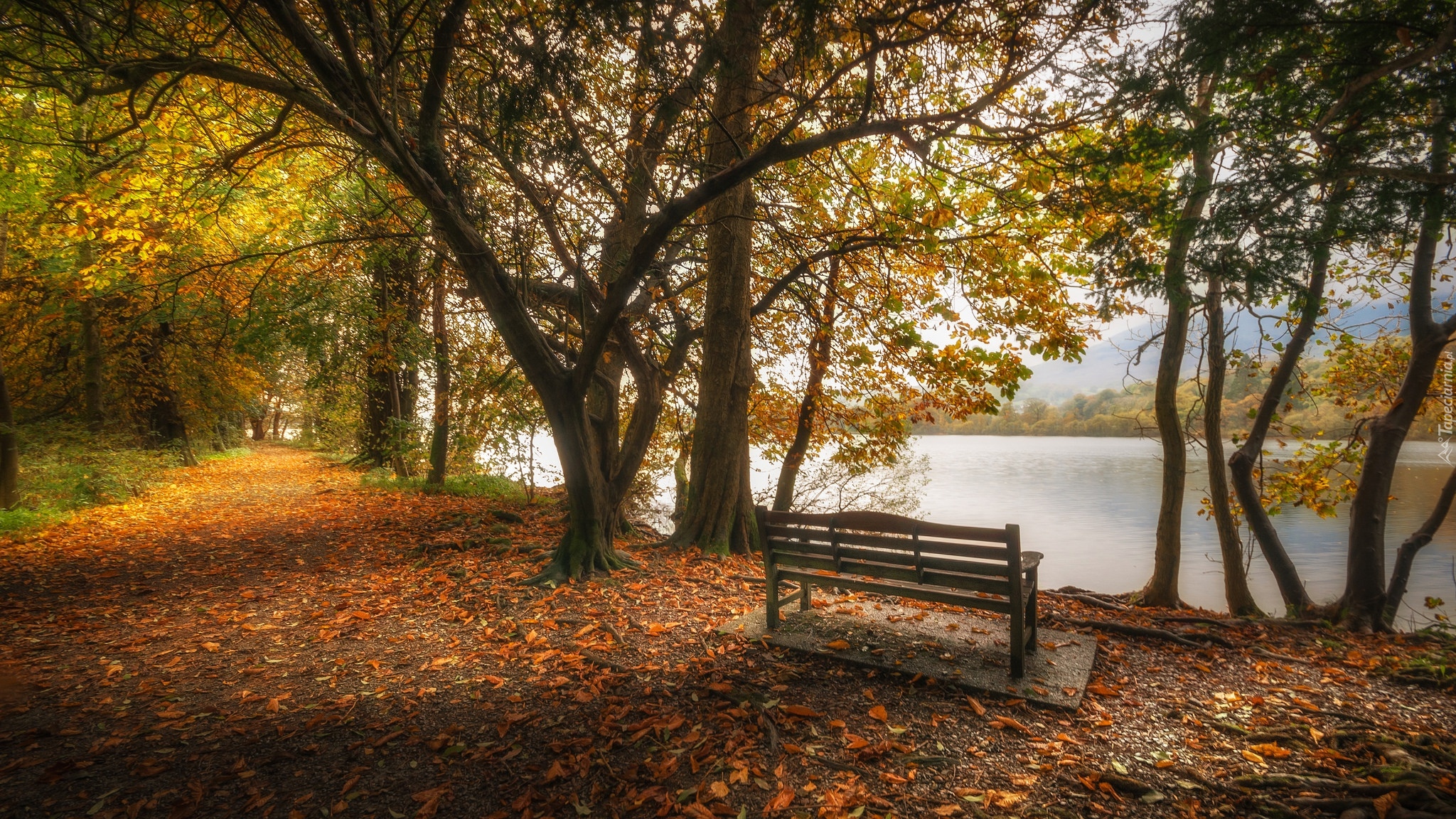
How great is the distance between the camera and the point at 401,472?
13.2 metres

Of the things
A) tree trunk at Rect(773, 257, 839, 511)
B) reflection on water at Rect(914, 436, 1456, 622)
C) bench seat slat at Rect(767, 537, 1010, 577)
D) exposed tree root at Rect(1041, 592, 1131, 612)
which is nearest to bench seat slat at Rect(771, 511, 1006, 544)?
bench seat slat at Rect(767, 537, 1010, 577)

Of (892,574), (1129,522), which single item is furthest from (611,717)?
(1129,522)

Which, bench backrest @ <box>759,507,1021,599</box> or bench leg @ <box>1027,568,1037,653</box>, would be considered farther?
bench leg @ <box>1027,568,1037,653</box>

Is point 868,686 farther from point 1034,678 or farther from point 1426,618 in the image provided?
point 1426,618

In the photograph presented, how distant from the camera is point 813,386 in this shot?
8820 millimetres

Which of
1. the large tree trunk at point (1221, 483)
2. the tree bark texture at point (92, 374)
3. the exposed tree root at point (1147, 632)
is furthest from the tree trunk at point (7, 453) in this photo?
the large tree trunk at point (1221, 483)

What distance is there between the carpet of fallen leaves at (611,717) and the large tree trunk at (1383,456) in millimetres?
909

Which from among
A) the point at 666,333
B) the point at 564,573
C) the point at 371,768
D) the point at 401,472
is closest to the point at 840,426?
the point at 666,333

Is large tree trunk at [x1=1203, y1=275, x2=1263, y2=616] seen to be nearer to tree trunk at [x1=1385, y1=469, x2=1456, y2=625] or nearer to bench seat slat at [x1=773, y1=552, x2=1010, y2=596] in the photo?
tree trunk at [x1=1385, y1=469, x2=1456, y2=625]

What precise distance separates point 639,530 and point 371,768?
21.7ft

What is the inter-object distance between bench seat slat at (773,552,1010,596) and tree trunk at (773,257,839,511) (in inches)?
148

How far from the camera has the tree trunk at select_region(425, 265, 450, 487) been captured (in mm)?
11117

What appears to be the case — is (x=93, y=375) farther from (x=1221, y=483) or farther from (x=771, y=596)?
(x=1221, y=483)

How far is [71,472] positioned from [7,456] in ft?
7.13
